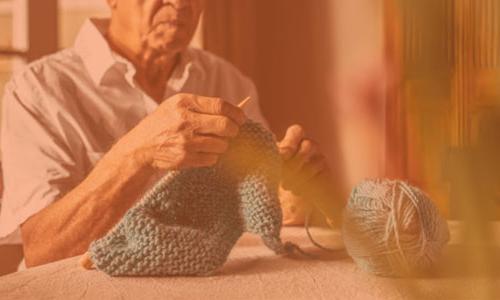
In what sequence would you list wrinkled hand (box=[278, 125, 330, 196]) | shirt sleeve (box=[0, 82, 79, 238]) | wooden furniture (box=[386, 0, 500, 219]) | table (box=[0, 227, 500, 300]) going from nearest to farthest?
wooden furniture (box=[386, 0, 500, 219]) < table (box=[0, 227, 500, 300]) < wrinkled hand (box=[278, 125, 330, 196]) < shirt sleeve (box=[0, 82, 79, 238])

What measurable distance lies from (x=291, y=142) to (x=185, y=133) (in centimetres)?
19

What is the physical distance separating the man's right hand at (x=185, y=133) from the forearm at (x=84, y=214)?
0.27 ft

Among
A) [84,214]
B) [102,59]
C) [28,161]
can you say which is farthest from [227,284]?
[102,59]

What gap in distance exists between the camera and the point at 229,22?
6.29ft

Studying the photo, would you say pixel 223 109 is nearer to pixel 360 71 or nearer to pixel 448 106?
pixel 360 71

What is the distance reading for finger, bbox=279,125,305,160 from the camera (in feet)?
2.91

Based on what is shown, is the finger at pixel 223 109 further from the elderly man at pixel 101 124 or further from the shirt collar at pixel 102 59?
the shirt collar at pixel 102 59

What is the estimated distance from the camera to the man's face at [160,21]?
1.20m

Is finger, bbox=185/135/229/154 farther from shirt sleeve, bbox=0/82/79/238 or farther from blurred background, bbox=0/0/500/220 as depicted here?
shirt sleeve, bbox=0/82/79/238

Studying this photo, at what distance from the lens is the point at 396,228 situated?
23.3 inches

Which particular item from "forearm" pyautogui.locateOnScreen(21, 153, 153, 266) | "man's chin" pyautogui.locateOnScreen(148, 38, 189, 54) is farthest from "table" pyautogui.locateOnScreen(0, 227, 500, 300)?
"man's chin" pyautogui.locateOnScreen(148, 38, 189, 54)

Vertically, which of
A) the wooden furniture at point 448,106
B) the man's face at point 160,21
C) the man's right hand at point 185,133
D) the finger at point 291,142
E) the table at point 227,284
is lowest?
the table at point 227,284

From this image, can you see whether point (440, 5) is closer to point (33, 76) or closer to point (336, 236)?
point (336, 236)

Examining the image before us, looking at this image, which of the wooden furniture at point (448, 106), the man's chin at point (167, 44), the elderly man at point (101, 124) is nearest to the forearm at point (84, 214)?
the elderly man at point (101, 124)
